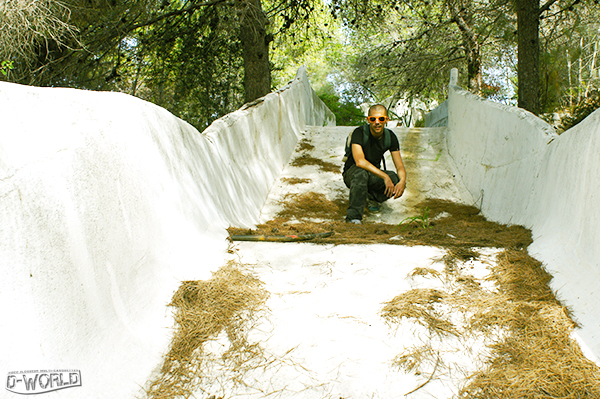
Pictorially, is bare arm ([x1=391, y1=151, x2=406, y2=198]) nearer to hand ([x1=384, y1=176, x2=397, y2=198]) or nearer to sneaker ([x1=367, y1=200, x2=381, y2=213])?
hand ([x1=384, y1=176, x2=397, y2=198])

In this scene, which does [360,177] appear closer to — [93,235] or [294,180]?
[294,180]

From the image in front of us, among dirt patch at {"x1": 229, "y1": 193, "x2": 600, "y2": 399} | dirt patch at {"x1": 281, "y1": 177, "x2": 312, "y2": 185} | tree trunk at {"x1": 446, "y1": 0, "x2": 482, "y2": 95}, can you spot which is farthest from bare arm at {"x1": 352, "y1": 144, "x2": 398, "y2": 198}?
tree trunk at {"x1": 446, "y1": 0, "x2": 482, "y2": 95}

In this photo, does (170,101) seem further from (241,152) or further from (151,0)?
(241,152)

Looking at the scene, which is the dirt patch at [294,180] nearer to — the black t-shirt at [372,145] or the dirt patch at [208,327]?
the black t-shirt at [372,145]

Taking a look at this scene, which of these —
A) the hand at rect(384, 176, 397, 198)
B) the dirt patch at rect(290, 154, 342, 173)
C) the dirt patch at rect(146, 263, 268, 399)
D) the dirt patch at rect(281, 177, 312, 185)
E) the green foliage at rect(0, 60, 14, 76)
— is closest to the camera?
the dirt patch at rect(146, 263, 268, 399)

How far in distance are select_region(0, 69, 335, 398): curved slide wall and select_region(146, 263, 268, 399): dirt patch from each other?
0.26 feet

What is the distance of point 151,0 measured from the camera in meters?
7.10

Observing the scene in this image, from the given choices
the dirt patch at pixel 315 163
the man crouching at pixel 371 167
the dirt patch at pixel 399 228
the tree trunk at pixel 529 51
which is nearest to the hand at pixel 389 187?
the man crouching at pixel 371 167

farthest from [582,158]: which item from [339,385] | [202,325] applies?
[202,325]

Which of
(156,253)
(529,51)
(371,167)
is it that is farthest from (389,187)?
(529,51)

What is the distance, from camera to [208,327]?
7.66 feet

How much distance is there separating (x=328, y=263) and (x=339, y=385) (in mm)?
1154

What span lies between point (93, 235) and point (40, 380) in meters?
0.69

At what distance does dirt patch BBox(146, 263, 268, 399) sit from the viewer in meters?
2.01
